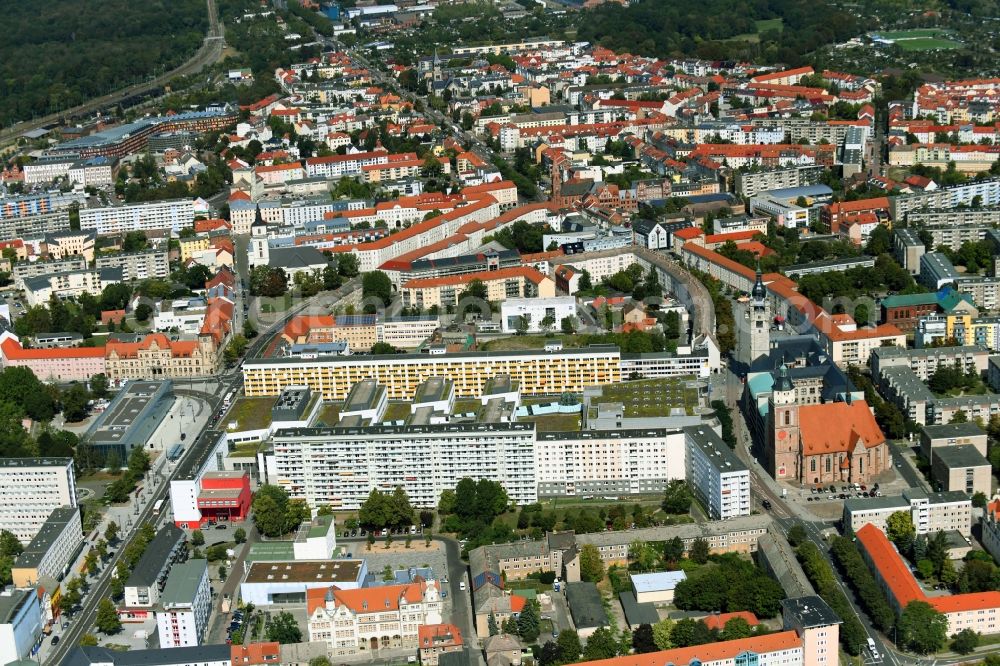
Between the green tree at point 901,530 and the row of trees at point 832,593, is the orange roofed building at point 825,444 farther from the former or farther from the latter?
the row of trees at point 832,593

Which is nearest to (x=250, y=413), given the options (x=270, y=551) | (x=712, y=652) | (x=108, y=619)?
(x=270, y=551)

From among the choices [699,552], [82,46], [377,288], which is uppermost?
[82,46]

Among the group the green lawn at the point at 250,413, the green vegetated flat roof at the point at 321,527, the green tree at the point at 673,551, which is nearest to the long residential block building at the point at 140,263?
the green lawn at the point at 250,413

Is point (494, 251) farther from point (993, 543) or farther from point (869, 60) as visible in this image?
point (869, 60)

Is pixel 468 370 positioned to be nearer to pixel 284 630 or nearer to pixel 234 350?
pixel 234 350

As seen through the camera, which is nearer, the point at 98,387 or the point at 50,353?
the point at 98,387

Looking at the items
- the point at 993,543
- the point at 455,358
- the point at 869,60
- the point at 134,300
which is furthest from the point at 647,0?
the point at 993,543

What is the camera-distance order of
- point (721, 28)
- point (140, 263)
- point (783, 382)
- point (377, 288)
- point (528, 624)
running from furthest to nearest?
1. point (721, 28)
2. point (140, 263)
3. point (377, 288)
4. point (783, 382)
5. point (528, 624)
